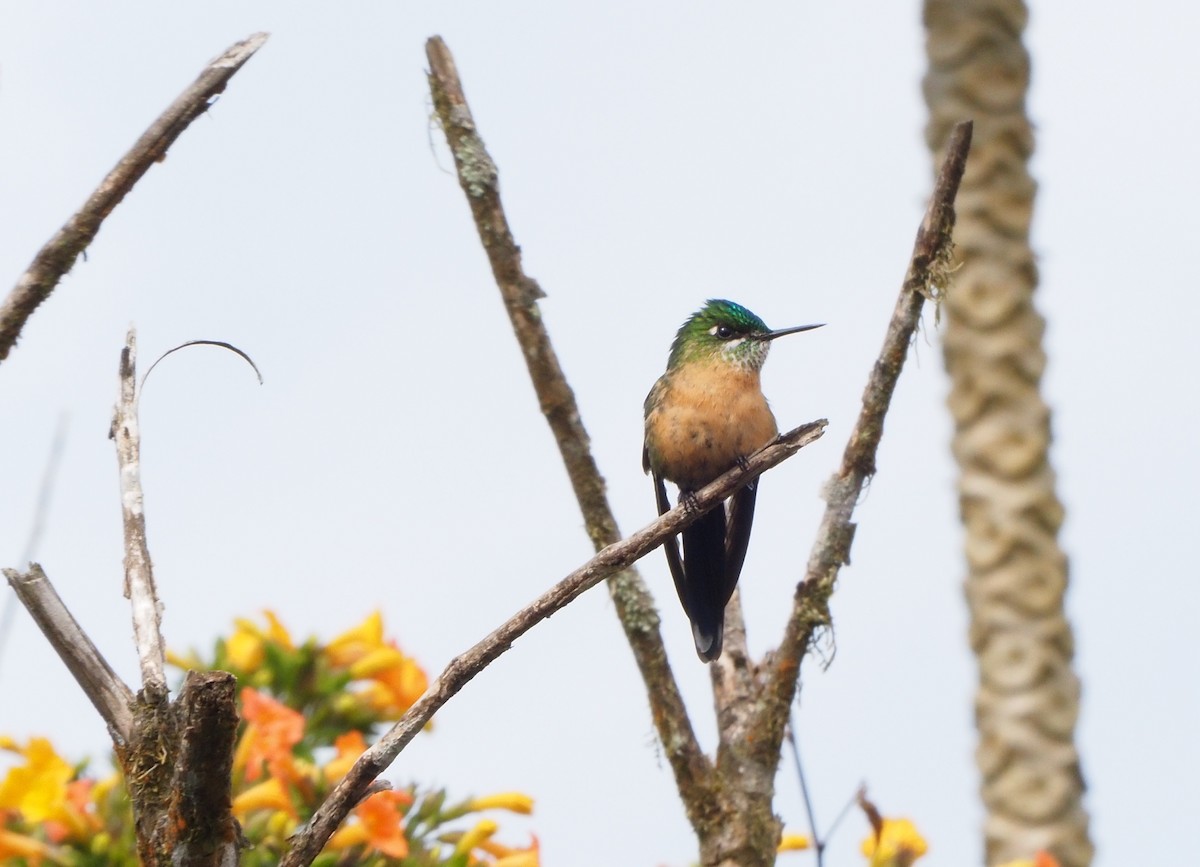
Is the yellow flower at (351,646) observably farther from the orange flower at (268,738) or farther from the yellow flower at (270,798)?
the yellow flower at (270,798)

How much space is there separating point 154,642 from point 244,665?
6.99 ft

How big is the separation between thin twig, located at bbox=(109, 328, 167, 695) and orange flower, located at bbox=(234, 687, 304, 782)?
1.61 metres

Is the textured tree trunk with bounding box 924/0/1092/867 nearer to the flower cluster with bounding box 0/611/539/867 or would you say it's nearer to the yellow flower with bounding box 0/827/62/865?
the flower cluster with bounding box 0/611/539/867

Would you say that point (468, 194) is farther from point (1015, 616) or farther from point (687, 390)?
point (1015, 616)

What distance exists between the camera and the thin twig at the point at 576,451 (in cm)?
477

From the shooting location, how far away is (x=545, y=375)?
199 inches

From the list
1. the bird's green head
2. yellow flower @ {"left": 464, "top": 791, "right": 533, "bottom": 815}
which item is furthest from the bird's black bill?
yellow flower @ {"left": 464, "top": 791, "right": 533, "bottom": 815}

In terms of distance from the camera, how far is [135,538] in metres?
3.13

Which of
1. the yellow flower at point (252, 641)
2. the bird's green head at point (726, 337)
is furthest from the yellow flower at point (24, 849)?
the bird's green head at point (726, 337)

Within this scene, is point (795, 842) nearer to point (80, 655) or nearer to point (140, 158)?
point (80, 655)

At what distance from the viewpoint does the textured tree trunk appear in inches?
331

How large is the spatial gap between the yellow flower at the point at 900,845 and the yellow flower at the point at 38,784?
8.10 ft

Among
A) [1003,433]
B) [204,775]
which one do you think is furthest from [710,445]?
[1003,433]

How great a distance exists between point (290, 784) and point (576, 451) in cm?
139
